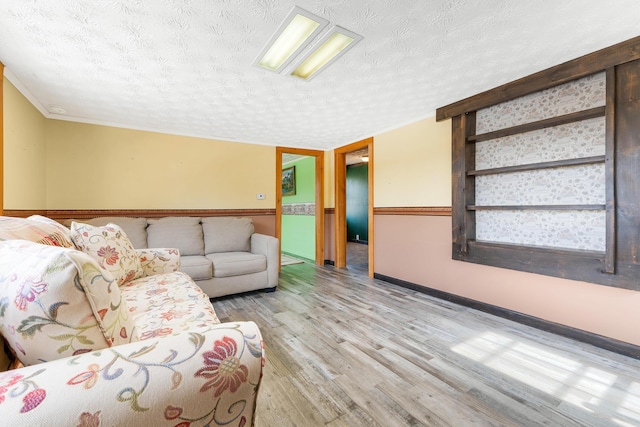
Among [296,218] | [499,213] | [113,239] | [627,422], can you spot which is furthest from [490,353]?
[296,218]

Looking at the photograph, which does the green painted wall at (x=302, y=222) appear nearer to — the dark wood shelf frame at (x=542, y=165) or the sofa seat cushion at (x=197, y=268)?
the sofa seat cushion at (x=197, y=268)

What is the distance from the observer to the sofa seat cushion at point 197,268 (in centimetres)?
267

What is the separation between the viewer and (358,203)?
24.3 feet

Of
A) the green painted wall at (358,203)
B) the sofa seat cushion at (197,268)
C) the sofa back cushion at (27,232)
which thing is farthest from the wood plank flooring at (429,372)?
the green painted wall at (358,203)

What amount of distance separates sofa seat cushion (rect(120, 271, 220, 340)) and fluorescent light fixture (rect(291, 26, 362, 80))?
69.2 inches

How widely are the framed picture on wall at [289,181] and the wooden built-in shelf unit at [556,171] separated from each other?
3.43 meters

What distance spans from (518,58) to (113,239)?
10.3ft

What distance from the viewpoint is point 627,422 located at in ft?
4.00

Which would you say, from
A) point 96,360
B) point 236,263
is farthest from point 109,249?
point 96,360

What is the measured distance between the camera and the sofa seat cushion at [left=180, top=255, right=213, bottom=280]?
267 cm

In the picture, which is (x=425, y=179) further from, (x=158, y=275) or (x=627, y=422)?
(x=158, y=275)

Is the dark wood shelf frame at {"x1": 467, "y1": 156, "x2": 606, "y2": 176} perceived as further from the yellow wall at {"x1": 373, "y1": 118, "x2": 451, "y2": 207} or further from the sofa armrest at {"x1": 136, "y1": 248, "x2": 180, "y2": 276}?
the sofa armrest at {"x1": 136, "y1": 248, "x2": 180, "y2": 276}

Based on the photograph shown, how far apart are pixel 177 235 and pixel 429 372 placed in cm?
284

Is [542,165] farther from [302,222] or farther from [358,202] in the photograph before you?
[358,202]
